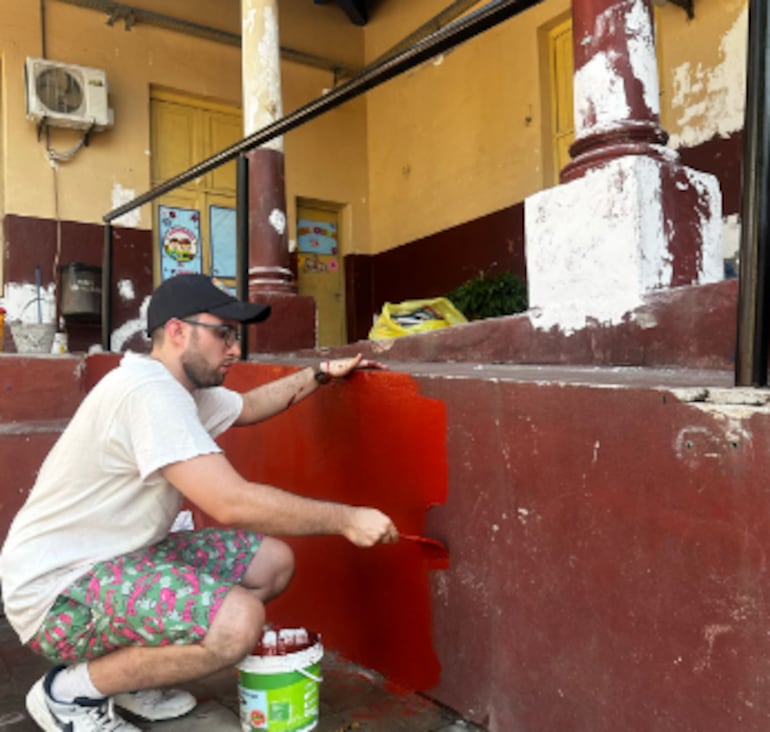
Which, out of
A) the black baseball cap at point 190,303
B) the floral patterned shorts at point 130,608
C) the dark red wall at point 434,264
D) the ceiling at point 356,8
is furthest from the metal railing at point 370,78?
the ceiling at point 356,8

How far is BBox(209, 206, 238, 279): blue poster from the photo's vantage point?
8.11 m

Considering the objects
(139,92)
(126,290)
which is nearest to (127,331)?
(126,290)

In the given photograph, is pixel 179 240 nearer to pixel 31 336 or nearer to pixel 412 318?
pixel 31 336

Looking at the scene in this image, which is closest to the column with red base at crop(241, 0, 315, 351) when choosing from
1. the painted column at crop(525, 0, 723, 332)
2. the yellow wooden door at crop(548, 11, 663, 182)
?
the painted column at crop(525, 0, 723, 332)

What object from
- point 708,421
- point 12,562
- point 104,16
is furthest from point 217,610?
point 104,16

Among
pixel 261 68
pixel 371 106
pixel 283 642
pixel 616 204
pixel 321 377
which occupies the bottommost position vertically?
pixel 283 642

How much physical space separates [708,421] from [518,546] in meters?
0.58

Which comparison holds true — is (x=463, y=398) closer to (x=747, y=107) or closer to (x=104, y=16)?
(x=747, y=107)

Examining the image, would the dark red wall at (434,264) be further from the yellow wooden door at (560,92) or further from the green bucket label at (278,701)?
the green bucket label at (278,701)

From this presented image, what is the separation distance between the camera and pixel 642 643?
148 centimetres

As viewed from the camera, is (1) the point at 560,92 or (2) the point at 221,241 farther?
(2) the point at 221,241

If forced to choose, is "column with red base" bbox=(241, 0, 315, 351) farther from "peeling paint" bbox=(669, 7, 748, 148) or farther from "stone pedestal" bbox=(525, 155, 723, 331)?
"peeling paint" bbox=(669, 7, 748, 148)

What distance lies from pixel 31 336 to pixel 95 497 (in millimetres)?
5211

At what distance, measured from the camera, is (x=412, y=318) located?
13.6ft
